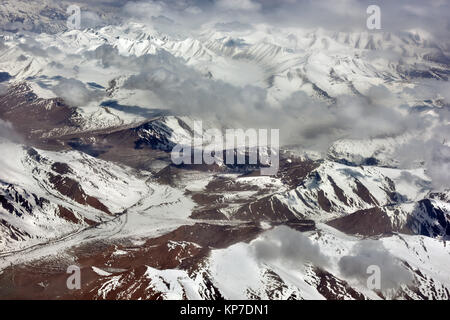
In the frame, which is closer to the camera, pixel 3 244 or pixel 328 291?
pixel 328 291

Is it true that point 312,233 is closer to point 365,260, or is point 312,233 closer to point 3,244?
point 365,260
